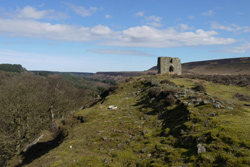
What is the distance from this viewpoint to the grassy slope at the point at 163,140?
29.0 ft

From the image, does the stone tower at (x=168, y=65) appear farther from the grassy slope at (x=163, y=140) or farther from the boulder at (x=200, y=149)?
the boulder at (x=200, y=149)

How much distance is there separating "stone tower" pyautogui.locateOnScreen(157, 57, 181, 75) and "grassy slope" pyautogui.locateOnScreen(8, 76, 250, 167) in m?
31.1

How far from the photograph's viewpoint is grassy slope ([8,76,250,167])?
884 centimetres

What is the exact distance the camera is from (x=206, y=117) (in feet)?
41.8

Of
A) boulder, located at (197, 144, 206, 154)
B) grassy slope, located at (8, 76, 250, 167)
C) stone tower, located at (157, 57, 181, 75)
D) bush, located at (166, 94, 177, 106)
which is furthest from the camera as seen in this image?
stone tower, located at (157, 57, 181, 75)

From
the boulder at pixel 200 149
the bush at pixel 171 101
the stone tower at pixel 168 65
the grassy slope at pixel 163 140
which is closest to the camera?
the grassy slope at pixel 163 140

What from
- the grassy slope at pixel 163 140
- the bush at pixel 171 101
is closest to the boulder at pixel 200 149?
the grassy slope at pixel 163 140

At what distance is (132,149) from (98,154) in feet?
8.93

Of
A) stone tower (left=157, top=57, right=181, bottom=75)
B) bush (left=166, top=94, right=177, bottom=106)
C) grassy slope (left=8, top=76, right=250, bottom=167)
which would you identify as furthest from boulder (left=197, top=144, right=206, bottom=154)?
stone tower (left=157, top=57, right=181, bottom=75)

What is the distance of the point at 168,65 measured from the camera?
49.6 metres

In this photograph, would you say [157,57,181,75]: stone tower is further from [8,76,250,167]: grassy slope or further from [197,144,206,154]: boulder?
[197,144,206,154]: boulder

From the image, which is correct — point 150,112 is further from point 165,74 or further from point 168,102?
point 165,74

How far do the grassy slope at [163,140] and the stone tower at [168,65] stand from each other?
31096 millimetres

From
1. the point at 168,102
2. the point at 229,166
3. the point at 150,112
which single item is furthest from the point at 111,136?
the point at 229,166
